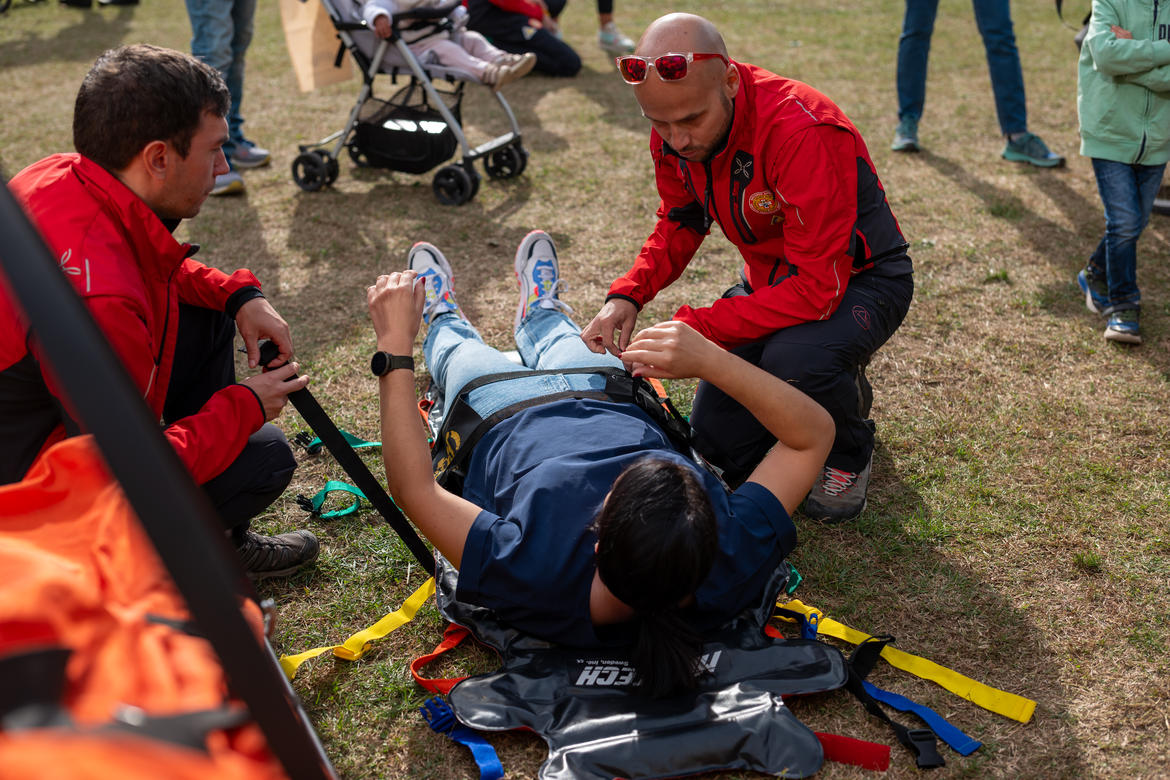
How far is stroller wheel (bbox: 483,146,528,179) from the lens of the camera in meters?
6.12

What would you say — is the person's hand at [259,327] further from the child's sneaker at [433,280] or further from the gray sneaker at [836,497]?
the gray sneaker at [836,497]

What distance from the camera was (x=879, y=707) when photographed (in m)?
2.46

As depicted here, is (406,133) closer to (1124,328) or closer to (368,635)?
(368,635)

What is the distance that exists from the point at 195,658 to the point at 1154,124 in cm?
458

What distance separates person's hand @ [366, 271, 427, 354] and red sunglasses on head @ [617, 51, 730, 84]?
93 cm

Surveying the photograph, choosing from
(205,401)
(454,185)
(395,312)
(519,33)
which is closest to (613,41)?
(519,33)

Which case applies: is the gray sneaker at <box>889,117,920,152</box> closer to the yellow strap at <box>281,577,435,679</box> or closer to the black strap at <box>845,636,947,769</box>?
the black strap at <box>845,636,947,769</box>

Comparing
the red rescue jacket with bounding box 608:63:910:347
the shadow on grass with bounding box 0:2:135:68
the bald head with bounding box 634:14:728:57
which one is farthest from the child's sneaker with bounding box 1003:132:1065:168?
the shadow on grass with bounding box 0:2:135:68

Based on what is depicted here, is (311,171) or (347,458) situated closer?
(347,458)

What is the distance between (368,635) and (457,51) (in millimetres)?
4306

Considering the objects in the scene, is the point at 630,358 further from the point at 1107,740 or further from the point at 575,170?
the point at 575,170

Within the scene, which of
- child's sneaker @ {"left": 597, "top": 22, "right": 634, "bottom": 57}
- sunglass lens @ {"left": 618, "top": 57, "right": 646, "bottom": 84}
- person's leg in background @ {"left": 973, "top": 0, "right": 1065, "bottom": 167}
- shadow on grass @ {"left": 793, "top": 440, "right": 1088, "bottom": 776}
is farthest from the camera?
child's sneaker @ {"left": 597, "top": 22, "right": 634, "bottom": 57}

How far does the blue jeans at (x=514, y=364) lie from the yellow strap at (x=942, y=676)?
1043 mm

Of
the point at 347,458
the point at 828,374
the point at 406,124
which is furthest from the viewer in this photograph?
the point at 406,124
